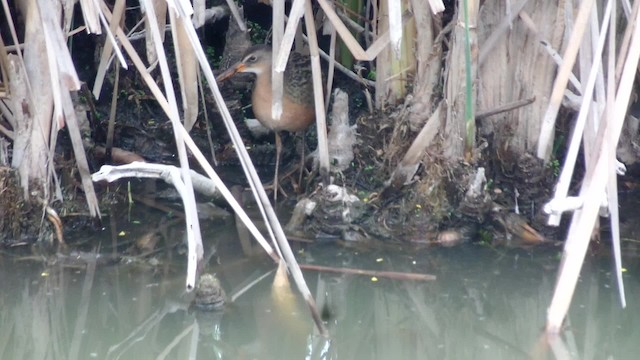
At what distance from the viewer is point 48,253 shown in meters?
4.02

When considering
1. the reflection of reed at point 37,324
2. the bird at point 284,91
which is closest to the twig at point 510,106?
the bird at point 284,91

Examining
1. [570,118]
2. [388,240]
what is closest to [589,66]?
[570,118]

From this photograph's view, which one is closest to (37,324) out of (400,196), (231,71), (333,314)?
(333,314)

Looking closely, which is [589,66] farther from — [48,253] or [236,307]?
[48,253]

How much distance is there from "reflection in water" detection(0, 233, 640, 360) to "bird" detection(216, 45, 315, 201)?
2.95 ft

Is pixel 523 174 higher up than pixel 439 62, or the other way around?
pixel 439 62

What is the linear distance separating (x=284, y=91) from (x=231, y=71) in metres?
0.37

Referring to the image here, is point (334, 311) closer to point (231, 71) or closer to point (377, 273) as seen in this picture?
point (377, 273)

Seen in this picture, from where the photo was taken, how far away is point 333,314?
364 centimetres

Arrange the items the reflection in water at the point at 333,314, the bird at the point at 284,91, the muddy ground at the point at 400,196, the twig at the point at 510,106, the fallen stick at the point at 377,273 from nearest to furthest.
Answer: the reflection in water at the point at 333,314, the fallen stick at the point at 377,273, the twig at the point at 510,106, the muddy ground at the point at 400,196, the bird at the point at 284,91

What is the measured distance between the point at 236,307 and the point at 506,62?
1.50 meters

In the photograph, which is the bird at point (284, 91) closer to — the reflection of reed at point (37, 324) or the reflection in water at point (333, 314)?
the reflection in water at point (333, 314)

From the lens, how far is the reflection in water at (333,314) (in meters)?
3.41

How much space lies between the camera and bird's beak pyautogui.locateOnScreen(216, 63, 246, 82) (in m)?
4.91
